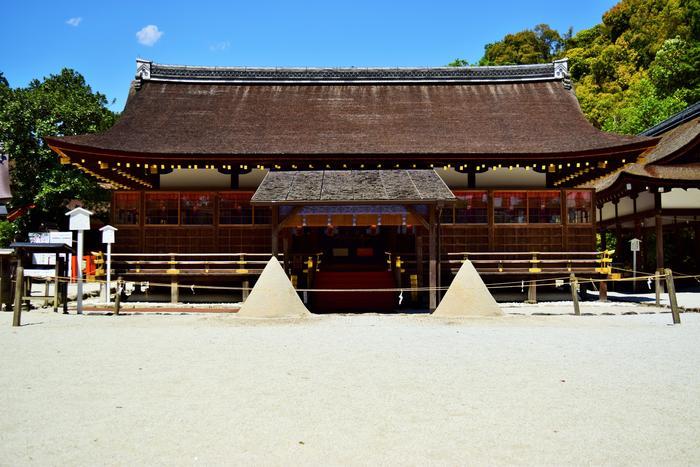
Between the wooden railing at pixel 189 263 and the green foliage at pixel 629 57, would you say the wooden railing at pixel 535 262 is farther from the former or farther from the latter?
the green foliage at pixel 629 57

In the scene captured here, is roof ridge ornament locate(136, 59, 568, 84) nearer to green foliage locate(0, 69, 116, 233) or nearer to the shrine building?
the shrine building

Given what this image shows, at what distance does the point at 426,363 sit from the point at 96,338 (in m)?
5.72

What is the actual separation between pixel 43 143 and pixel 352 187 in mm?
23023

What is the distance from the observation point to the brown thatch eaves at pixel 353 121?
15.6m

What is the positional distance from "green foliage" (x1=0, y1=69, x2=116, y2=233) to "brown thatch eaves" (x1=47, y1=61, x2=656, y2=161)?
481 inches

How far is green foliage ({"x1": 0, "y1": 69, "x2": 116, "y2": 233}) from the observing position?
2906 centimetres

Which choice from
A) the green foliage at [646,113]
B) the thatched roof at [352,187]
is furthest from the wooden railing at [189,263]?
the green foliage at [646,113]

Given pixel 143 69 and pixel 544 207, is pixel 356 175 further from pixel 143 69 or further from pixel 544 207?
pixel 143 69

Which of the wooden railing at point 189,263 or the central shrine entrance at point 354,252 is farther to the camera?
the wooden railing at point 189,263

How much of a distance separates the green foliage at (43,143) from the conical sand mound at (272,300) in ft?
71.6

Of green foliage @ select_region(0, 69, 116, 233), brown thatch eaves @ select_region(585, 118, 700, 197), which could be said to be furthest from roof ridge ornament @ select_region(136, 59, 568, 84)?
green foliage @ select_region(0, 69, 116, 233)

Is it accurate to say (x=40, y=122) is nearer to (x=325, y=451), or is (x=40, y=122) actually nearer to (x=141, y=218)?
(x=141, y=218)

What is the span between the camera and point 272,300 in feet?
39.6

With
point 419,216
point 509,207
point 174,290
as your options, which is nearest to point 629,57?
point 509,207
